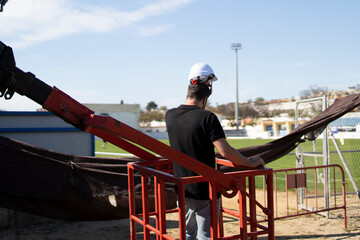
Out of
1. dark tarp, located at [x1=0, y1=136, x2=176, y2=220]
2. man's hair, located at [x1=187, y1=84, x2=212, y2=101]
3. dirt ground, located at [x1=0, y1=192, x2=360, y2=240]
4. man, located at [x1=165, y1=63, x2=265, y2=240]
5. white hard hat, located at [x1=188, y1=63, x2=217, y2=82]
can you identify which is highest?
white hard hat, located at [x1=188, y1=63, x2=217, y2=82]

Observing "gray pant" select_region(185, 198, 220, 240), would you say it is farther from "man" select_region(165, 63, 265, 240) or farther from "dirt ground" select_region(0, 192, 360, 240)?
"dirt ground" select_region(0, 192, 360, 240)

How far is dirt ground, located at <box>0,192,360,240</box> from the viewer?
6.09 meters

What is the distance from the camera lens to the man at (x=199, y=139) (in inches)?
117

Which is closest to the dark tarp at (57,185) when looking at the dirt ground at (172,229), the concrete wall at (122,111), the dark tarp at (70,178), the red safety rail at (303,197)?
the dark tarp at (70,178)

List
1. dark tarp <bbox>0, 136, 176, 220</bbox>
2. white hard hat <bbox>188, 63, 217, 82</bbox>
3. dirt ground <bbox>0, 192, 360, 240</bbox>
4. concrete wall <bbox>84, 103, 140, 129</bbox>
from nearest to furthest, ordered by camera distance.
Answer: white hard hat <bbox>188, 63, 217, 82</bbox>, dark tarp <bbox>0, 136, 176, 220</bbox>, dirt ground <bbox>0, 192, 360, 240</bbox>, concrete wall <bbox>84, 103, 140, 129</bbox>

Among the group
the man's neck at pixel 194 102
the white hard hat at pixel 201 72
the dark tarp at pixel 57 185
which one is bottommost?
the dark tarp at pixel 57 185

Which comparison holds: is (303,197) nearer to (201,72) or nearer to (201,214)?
(201,214)

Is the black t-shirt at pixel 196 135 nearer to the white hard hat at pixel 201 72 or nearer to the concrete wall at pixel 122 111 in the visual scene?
the white hard hat at pixel 201 72

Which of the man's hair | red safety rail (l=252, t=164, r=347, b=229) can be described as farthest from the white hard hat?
red safety rail (l=252, t=164, r=347, b=229)

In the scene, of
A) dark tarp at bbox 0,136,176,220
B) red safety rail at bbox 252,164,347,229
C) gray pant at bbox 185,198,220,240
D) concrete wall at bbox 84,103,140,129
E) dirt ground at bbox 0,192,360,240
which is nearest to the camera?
gray pant at bbox 185,198,220,240

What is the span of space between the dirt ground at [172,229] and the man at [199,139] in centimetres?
313

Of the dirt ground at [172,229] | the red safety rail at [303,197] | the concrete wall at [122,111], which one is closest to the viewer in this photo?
the dirt ground at [172,229]

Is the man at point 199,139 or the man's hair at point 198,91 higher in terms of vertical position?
the man's hair at point 198,91

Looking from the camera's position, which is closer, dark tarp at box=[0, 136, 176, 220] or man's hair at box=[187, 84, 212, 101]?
man's hair at box=[187, 84, 212, 101]
